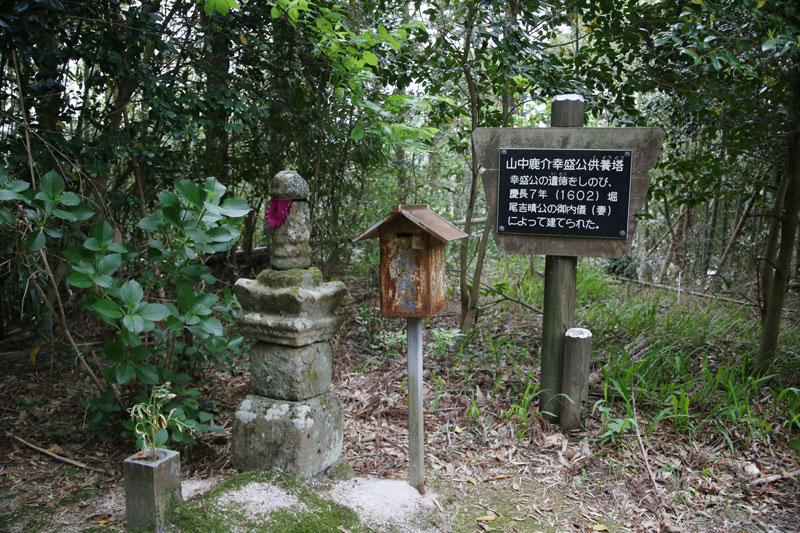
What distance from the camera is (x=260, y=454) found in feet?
8.23

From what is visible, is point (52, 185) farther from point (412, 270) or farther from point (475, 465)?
point (475, 465)

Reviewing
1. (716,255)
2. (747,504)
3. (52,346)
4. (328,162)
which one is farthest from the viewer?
(716,255)

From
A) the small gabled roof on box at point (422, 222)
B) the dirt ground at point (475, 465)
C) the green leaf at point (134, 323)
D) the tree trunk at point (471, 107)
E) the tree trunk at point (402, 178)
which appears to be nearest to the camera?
the green leaf at point (134, 323)

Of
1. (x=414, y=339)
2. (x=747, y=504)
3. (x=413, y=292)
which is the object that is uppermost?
(x=413, y=292)

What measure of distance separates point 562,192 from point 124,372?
2553mm

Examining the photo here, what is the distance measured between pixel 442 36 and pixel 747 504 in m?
3.63

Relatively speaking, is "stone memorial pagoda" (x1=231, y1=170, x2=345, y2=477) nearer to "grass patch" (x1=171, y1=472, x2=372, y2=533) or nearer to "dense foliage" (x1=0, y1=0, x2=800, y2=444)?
"grass patch" (x1=171, y1=472, x2=372, y2=533)

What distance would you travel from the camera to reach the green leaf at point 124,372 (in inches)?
95.2

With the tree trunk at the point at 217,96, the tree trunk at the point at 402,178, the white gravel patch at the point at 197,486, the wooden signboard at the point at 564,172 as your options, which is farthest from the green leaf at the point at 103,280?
the tree trunk at the point at 402,178

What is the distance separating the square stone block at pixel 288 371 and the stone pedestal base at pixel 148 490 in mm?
582

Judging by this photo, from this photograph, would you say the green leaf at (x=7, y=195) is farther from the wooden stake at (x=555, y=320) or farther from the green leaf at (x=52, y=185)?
the wooden stake at (x=555, y=320)

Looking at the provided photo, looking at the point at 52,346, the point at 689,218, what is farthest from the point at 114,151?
the point at 689,218

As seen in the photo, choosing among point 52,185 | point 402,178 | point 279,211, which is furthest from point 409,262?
point 402,178

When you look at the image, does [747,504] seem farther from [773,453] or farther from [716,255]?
[716,255]
